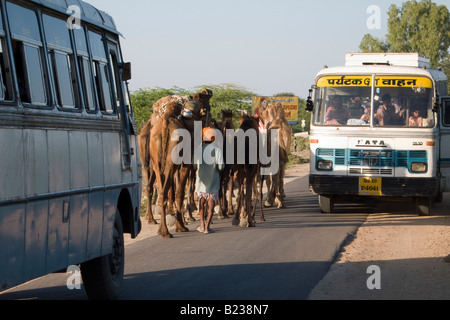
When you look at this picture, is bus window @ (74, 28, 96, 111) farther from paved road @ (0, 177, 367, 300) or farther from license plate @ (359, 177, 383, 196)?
license plate @ (359, 177, 383, 196)

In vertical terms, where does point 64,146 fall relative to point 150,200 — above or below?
above

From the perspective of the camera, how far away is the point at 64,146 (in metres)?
7.16

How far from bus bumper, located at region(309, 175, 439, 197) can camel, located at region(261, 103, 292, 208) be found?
6.94 ft

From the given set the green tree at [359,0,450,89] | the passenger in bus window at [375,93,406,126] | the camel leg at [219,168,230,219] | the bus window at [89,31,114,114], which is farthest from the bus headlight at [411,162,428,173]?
the green tree at [359,0,450,89]

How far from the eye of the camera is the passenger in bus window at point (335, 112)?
17469 millimetres

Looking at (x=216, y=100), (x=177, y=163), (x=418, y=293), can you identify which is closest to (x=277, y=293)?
(x=418, y=293)

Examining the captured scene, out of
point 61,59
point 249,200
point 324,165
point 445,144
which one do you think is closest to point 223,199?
point 249,200

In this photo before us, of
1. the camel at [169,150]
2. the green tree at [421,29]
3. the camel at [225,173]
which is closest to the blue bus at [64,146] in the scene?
the camel at [169,150]

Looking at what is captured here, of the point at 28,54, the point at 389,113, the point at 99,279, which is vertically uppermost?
the point at 28,54

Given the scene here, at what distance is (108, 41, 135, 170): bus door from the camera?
9.24 metres

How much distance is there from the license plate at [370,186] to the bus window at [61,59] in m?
10.3

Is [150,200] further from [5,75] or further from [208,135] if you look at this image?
[5,75]

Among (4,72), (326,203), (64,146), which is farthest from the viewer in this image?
(326,203)

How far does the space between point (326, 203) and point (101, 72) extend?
10.0 meters
